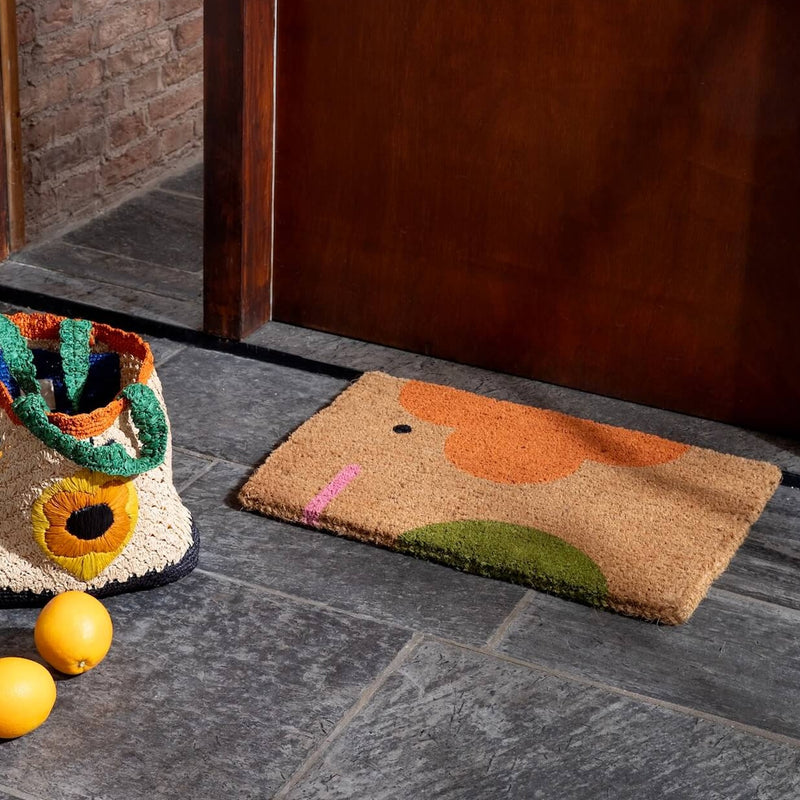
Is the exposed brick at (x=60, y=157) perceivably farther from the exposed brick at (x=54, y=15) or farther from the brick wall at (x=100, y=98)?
the exposed brick at (x=54, y=15)

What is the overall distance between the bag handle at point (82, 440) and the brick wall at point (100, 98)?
1.39 metres

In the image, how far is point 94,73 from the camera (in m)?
3.55

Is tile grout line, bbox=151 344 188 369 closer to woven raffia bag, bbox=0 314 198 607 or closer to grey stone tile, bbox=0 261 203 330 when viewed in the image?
grey stone tile, bbox=0 261 203 330

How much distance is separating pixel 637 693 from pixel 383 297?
1245 millimetres

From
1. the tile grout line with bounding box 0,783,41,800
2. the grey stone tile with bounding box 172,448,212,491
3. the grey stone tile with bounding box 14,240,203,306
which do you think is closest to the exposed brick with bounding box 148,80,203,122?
the grey stone tile with bounding box 14,240,203,306

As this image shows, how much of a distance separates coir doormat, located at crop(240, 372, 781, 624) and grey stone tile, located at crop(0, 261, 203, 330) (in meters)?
0.54

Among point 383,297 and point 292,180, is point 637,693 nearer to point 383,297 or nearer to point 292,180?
point 383,297

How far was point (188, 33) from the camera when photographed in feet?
12.8

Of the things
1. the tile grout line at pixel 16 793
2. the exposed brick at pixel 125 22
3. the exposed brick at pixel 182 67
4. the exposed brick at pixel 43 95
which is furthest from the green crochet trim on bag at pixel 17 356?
the exposed brick at pixel 182 67

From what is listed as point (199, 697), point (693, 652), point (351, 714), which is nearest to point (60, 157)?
point (199, 697)

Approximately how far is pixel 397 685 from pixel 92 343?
2.41ft

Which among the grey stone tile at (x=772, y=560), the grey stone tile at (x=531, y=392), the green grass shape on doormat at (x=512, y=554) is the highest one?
the green grass shape on doormat at (x=512, y=554)

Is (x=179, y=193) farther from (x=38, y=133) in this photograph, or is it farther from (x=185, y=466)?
(x=185, y=466)

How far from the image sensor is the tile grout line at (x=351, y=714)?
6.06ft
